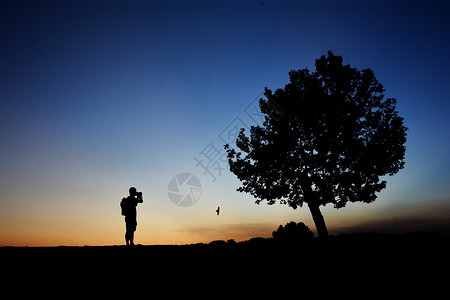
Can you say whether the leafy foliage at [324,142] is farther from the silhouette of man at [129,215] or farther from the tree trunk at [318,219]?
the silhouette of man at [129,215]

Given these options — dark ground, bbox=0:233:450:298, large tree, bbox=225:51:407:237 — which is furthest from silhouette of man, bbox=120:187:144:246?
large tree, bbox=225:51:407:237

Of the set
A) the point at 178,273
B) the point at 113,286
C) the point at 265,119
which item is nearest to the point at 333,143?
the point at 265,119

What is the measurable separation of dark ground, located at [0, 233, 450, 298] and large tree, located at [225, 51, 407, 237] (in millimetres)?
10729

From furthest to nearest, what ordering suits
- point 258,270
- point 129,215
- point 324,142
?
point 324,142, point 129,215, point 258,270

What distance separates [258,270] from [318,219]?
14887mm

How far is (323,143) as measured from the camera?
17703mm

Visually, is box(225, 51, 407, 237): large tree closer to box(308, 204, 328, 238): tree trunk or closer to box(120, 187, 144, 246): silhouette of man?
box(308, 204, 328, 238): tree trunk

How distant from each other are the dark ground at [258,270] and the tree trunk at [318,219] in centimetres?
1133

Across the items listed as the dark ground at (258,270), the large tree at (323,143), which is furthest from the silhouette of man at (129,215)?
the large tree at (323,143)

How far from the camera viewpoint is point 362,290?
4.31 m

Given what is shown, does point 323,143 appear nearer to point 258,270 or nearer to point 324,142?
point 324,142

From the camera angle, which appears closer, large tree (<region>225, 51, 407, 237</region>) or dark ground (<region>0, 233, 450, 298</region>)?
dark ground (<region>0, 233, 450, 298</region>)

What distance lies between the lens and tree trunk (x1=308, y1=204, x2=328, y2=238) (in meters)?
18.2

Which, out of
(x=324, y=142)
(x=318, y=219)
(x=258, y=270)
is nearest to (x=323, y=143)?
(x=324, y=142)
